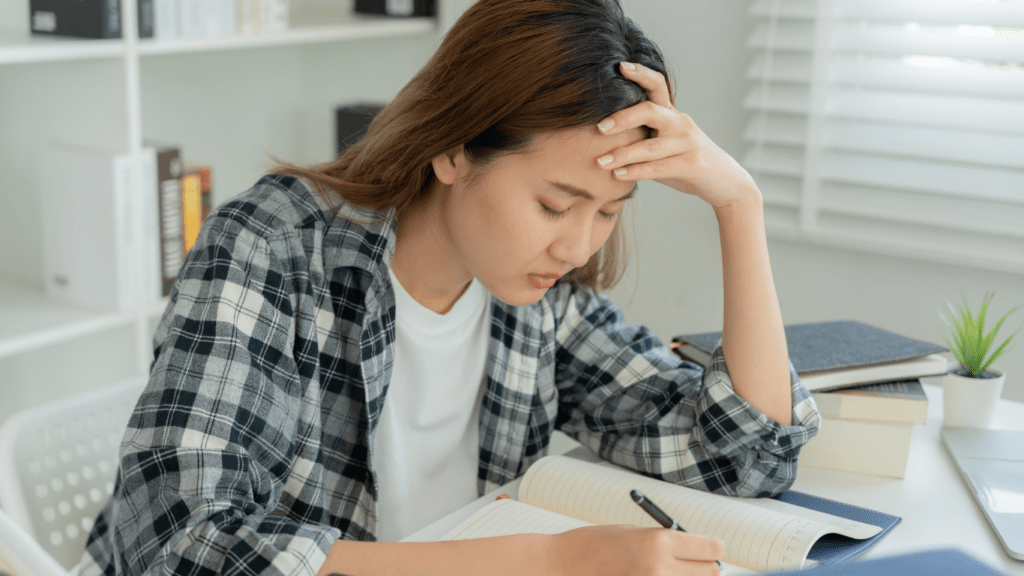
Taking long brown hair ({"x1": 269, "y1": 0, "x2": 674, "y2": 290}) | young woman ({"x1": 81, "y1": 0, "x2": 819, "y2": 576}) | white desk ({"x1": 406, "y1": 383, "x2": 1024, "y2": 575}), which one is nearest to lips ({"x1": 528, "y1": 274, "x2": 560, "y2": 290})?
young woman ({"x1": 81, "y1": 0, "x2": 819, "y2": 576})

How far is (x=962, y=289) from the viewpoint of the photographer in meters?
1.71

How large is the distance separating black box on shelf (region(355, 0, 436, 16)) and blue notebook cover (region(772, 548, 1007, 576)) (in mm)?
1914

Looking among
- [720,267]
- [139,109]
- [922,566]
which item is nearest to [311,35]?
[139,109]

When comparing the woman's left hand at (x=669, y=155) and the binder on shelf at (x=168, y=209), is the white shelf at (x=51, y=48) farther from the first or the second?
the woman's left hand at (x=669, y=155)

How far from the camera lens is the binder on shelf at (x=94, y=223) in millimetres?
1667

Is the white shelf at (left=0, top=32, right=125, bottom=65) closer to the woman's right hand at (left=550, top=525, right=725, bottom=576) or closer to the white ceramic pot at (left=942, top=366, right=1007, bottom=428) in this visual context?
the woman's right hand at (left=550, top=525, right=725, bottom=576)

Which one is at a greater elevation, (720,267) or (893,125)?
(893,125)

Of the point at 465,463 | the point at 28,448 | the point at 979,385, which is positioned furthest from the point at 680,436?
the point at 28,448

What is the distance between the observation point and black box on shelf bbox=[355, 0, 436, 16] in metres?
2.19

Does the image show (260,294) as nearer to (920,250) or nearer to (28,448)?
(28,448)

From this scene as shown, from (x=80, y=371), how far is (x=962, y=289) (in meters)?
1.81

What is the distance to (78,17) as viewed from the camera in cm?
159

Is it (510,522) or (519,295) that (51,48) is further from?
(510,522)

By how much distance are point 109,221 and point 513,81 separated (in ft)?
3.56
